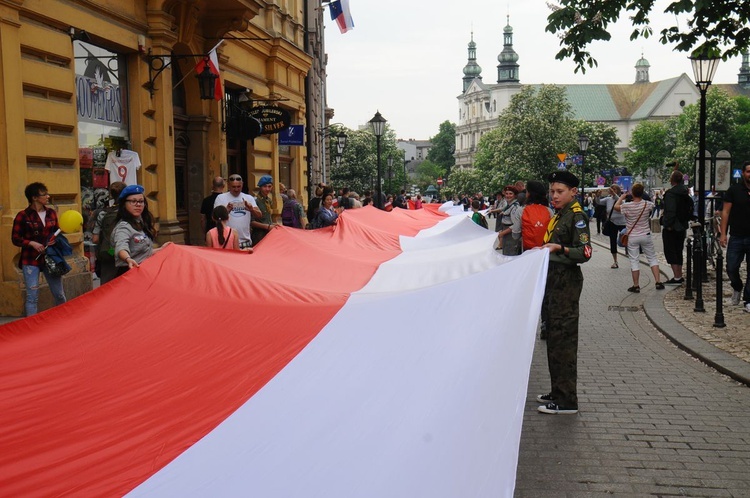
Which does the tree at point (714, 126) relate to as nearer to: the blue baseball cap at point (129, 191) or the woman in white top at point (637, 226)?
the woman in white top at point (637, 226)

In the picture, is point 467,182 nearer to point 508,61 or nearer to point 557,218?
point 508,61

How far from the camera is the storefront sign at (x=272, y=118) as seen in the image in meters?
20.6

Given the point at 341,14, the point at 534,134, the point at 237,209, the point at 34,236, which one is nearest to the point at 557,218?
the point at 34,236

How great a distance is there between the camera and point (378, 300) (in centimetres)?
604

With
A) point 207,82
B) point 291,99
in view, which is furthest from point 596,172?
point 207,82

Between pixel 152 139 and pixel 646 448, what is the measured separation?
1178 centimetres

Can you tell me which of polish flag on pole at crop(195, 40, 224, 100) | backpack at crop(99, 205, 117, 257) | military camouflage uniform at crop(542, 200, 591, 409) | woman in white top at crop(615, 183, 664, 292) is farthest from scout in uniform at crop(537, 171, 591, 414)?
polish flag on pole at crop(195, 40, 224, 100)

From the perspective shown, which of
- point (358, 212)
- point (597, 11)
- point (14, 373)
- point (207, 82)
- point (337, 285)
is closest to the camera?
point (14, 373)

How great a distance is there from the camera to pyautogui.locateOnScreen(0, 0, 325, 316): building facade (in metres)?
11.0

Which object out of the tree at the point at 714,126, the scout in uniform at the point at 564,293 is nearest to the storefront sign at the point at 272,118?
the scout in uniform at the point at 564,293

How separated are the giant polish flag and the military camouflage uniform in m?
0.67

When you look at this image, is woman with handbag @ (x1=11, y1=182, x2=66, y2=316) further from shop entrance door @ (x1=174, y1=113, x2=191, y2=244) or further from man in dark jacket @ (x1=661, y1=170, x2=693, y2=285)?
man in dark jacket @ (x1=661, y1=170, x2=693, y2=285)

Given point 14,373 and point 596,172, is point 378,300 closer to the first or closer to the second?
point 14,373

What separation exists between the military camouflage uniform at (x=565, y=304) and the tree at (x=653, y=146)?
9497 cm
